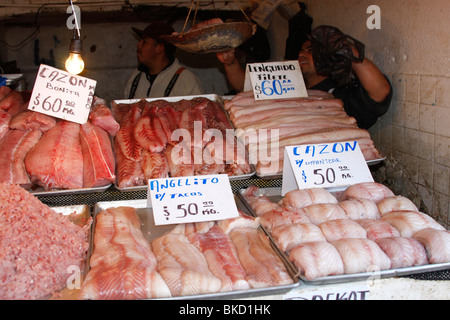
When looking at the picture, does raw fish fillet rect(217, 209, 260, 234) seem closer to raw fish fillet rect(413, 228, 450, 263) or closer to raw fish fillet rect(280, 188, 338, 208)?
raw fish fillet rect(280, 188, 338, 208)

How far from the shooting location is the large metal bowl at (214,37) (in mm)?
3291

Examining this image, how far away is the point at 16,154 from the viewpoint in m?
3.14

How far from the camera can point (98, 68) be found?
863cm

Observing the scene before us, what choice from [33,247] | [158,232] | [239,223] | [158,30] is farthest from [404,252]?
[158,30]

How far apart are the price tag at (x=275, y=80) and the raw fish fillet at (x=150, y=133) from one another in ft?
3.35

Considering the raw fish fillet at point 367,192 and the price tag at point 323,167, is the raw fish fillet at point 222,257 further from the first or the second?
the raw fish fillet at point 367,192

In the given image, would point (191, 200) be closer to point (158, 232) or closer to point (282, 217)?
point (158, 232)

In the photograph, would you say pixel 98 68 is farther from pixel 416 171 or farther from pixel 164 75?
pixel 416 171

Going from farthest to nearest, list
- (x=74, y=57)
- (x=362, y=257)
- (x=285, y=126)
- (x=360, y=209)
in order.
Answer: (x=285, y=126)
(x=74, y=57)
(x=360, y=209)
(x=362, y=257)

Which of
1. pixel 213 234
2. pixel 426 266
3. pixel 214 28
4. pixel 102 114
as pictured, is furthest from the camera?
pixel 102 114

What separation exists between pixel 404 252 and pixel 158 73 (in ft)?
17.2

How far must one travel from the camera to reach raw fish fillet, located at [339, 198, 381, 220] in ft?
8.95
